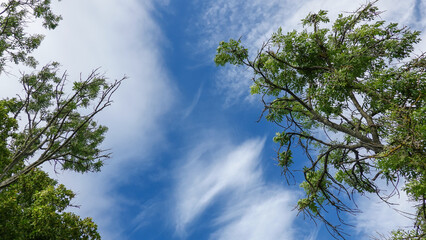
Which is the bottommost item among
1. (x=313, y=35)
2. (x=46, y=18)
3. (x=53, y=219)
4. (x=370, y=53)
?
(x=53, y=219)

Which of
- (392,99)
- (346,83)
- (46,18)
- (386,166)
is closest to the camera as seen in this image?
(386,166)

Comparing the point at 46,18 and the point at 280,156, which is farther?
the point at 46,18

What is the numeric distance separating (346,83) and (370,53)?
182cm

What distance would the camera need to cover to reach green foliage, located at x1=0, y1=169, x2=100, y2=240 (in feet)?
25.0

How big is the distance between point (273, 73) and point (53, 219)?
8.45 meters

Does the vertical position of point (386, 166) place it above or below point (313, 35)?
below

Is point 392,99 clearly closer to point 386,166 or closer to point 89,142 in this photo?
point 386,166

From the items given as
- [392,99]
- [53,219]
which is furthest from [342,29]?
[53,219]

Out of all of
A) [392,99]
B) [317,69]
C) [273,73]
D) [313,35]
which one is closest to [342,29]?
[313,35]

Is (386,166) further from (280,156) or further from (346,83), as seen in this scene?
(280,156)

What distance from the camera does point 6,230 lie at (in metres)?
7.46

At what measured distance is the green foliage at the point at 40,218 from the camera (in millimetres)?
7621

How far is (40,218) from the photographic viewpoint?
26.0 feet

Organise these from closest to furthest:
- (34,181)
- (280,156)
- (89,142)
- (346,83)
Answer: (346,83), (280,156), (34,181), (89,142)
